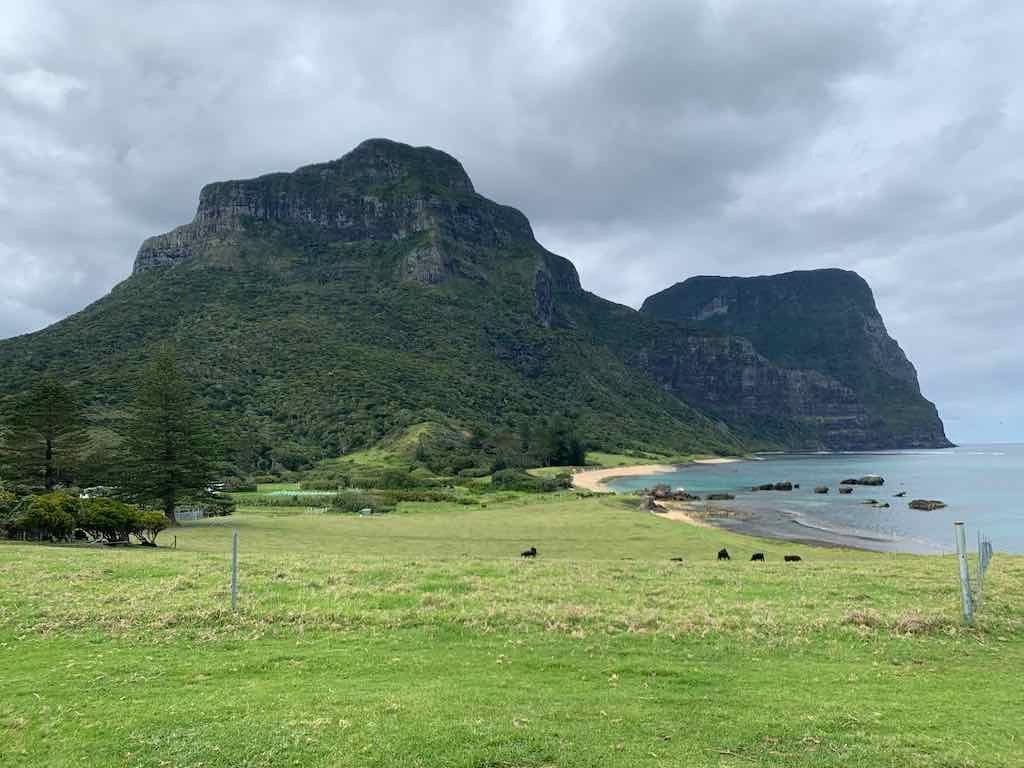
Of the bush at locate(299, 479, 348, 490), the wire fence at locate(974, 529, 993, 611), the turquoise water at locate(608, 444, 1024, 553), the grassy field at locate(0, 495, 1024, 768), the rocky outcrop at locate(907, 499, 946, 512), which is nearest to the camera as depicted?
the grassy field at locate(0, 495, 1024, 768)

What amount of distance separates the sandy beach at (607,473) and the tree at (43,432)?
6331 centimetres

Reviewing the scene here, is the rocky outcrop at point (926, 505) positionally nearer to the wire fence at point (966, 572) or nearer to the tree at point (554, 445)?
the wire fence at point (966, 572)

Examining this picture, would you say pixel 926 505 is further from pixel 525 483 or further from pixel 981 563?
pixel 981 563

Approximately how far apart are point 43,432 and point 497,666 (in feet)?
181

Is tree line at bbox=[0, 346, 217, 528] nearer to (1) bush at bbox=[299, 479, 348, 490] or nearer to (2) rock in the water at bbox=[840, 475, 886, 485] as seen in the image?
(1) bush at bbox=[299, 479, 348, 490]

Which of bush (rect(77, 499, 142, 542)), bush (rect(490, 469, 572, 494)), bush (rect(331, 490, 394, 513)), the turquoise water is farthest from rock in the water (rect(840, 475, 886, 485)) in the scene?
bush (rect(77, 499, 142, 542))

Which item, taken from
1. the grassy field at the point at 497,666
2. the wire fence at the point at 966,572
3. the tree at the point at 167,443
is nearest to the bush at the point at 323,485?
the tree at the point at 167,443

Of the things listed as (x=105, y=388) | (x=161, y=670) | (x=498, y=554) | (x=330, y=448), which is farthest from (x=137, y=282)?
(x=161, y=670)

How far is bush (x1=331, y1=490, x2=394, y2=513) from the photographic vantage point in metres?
62.0

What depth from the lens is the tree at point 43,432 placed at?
51.4 meters

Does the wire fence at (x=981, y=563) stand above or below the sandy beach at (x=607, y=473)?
above

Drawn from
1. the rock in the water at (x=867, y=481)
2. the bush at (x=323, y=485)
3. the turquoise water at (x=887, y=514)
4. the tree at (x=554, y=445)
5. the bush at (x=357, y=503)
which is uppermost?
→ the tree at (x=554, y=445)

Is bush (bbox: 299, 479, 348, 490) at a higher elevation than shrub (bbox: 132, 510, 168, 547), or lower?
lower

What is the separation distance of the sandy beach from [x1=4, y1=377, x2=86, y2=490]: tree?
208ft
